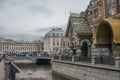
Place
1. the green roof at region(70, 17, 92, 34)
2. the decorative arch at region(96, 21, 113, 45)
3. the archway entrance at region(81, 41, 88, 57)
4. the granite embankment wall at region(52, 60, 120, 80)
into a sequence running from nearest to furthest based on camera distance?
the granite embankment wall at region(52, 60, 120, 80), the decorative arch at region(96, 21, 113, 45), the green roof at region(70, 17, 92, 34), the archway entrance at region(81, 41, 88, 57)

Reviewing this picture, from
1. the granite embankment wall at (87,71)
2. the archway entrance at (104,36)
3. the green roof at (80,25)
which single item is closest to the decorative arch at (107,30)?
the archway entrance at (104,36)

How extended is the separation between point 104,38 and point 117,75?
33.0 feet

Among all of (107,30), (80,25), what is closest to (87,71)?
(107,30)

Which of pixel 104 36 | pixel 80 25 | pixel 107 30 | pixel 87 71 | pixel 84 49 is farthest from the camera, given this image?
pixel 80 25

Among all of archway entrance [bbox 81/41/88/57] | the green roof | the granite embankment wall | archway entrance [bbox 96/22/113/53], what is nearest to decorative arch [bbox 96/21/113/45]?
archway entrance [bbox 96/22/113/53]

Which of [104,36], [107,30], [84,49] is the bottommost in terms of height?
[84,49]

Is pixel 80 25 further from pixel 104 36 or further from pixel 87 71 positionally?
pixel 87 71

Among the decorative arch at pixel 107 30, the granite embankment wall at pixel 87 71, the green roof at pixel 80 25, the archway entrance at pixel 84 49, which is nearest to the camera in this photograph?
the granite embankment wall at pixel 87 71

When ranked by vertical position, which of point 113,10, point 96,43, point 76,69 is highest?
point 113,10

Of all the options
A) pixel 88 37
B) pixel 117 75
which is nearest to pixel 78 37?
pixel 88 37

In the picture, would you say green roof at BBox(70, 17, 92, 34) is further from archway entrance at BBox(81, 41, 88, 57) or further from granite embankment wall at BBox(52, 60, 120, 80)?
granite embankment wall at BBox(52, 60, 120, 80)

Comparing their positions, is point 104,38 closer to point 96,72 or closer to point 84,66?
point 84,66

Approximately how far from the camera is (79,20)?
150 feet

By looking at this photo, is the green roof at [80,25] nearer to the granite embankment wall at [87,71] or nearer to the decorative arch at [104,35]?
the granite embankment wall at [87,71]
